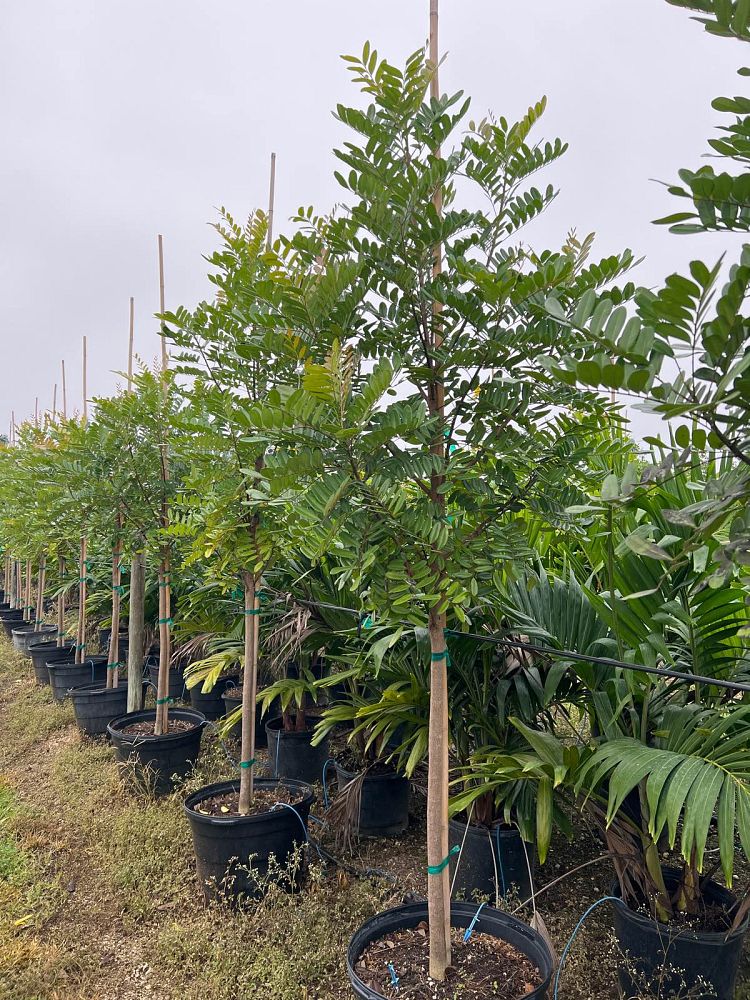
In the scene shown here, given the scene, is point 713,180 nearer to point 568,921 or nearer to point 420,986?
point 420,986

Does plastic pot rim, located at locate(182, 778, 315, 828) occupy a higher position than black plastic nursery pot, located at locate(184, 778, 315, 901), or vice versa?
plastic pot rim, located at locate(182, 778, 315, 828)

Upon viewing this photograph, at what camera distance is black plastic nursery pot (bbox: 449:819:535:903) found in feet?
9.11

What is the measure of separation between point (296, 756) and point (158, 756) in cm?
78

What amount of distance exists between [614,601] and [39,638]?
7885 millimetres

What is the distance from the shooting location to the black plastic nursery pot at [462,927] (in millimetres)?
1929

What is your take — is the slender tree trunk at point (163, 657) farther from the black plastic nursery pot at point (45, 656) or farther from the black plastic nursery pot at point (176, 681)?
the black plastic nursery pot at point (45, 656)

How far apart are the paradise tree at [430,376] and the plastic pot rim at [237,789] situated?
120 cm

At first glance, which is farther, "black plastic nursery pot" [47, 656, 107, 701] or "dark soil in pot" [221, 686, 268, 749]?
"black plastic nursery pot" [47, 656, 107, 701]

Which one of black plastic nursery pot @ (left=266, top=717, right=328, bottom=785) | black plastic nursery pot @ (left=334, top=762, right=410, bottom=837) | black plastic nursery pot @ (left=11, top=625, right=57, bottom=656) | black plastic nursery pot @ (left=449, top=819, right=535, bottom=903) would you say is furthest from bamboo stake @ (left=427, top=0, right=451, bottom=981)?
black plastic nursery pot @ (left=11, top=625, right=57, bottom=656)

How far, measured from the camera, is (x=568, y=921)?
2713 mm

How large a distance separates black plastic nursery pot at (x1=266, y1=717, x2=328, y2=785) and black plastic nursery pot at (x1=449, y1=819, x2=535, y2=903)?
59.2 inches

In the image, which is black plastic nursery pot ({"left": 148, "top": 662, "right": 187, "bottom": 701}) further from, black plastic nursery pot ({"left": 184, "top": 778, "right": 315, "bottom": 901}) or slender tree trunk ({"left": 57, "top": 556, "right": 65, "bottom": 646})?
black plastic nursery pot ({"left": 184, "top": 778, "right": 315, "bottom": 901})

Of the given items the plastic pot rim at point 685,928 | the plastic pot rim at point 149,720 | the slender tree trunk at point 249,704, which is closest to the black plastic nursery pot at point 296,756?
the plastic pot rim at point 149,720

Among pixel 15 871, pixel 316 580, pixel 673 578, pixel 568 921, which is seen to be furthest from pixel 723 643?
pixel 15 871
